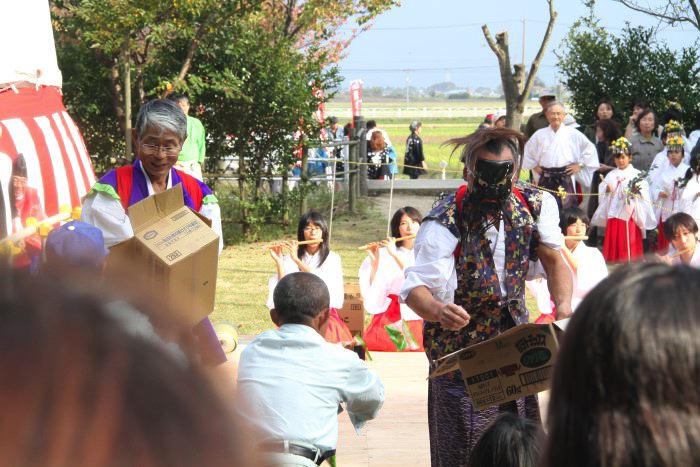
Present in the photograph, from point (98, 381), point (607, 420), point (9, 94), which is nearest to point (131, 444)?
point (98, 381)

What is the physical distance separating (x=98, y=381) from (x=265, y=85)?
12.1 metres

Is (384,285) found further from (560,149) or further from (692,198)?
(560,149)

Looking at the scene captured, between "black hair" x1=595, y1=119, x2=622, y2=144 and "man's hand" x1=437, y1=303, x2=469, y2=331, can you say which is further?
"black hair" x1=595, y1=119, x2=622, y2=144

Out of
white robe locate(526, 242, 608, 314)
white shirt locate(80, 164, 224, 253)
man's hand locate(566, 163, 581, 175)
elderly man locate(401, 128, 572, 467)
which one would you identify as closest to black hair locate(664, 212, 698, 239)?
white robe locate(526, 242, 608, 314)

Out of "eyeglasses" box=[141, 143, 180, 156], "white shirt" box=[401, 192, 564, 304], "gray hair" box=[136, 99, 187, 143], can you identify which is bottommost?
"white shirt" box=[401, 192, 564, 304]

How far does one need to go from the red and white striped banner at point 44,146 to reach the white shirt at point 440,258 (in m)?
3.18

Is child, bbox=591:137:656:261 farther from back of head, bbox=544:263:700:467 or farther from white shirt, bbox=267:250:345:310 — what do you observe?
back of head, bbox=544:263:700:467

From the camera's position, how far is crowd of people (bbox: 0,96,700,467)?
0.74 m

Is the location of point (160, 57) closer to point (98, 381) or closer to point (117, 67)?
point (117, 67)

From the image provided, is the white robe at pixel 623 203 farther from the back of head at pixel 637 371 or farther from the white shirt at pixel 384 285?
the back of head at pixel 637 371

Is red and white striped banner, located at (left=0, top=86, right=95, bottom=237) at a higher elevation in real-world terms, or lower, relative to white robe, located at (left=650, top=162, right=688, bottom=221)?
higher

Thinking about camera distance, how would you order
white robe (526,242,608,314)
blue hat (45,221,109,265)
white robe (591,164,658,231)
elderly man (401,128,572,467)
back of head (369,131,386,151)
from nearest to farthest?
1. blue hat (45,221,109,265)
2. elderly man (401,128,572,467)
3. white robe (526,242,608,314)
4. white robe (591,164,658,231)
5. back of head (369,131,386,151)

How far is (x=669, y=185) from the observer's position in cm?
1138

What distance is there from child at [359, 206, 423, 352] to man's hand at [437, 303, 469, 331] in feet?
14.1
